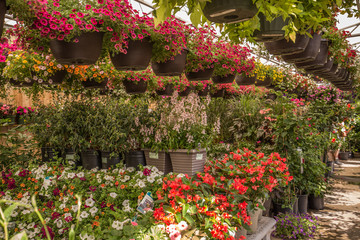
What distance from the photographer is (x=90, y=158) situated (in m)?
2.30

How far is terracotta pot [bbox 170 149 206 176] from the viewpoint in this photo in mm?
2023

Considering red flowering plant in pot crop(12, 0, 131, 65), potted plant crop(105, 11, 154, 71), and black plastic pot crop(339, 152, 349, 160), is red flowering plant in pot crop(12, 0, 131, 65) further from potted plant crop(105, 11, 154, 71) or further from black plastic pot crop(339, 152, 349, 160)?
black plastic pot crop(339, 152, 349, 160)

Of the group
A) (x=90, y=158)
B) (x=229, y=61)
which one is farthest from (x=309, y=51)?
(x=90, y=158)

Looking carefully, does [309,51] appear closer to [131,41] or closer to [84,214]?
[131,41]

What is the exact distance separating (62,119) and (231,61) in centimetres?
145

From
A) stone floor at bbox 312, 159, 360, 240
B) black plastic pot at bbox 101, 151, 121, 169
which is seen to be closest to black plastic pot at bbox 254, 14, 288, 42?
black plastic pot at bbox 101, 151, 121, 169

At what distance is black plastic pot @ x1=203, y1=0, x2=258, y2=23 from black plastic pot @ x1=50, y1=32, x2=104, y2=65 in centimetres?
65

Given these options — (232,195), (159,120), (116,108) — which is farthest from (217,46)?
(232,195)

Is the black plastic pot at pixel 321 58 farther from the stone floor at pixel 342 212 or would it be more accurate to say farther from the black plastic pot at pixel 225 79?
the stone floor at pixel 342 212

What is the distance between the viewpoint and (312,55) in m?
1.86

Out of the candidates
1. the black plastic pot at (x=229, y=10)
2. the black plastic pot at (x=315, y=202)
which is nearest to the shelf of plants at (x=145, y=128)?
the black plastic pot at (x=229, y=10)

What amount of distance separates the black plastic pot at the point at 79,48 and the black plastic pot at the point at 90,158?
100cm

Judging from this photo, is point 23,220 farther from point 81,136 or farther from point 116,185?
point 81,136

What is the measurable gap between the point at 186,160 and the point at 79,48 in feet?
3.35
